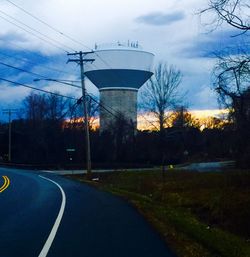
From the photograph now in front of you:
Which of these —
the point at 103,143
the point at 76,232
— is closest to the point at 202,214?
the point at 76,232

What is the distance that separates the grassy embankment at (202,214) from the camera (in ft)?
38.6

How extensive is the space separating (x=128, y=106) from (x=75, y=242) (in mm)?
90999

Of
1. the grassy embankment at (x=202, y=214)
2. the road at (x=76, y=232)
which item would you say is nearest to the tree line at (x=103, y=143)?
the grassy embankment at (x=202, y=214)

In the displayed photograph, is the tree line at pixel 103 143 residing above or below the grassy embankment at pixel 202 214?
above

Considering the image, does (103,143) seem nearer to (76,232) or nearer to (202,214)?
(202,214)

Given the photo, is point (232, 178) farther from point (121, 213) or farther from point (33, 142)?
point (33, 142)

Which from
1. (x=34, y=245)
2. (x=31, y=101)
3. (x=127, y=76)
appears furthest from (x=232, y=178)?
(x=31, y=101)

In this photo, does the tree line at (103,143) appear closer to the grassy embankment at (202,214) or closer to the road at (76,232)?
the grassy embankment at (202,214)

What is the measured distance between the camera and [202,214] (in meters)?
23.0

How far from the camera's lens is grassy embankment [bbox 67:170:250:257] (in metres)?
11.8

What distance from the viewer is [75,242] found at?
11.5m

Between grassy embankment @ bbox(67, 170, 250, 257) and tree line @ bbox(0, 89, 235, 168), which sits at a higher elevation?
tree line @ bbox(0, 89, 235, 168)

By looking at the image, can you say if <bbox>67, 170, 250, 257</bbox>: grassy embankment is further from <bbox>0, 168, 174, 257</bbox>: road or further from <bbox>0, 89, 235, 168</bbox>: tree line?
<bbox>0, 89, 235, 168</bbox>: tree line

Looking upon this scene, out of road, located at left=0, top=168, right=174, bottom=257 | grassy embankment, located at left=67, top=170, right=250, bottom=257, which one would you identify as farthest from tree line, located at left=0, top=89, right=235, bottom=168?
road, located at left=0, top=168, right=174, bottom=257
